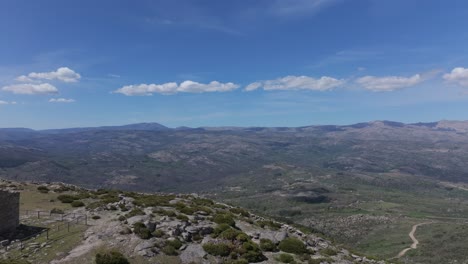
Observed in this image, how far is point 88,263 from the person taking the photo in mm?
31625

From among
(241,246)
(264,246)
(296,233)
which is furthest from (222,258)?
(296,233)

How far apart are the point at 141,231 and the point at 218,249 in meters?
7.83

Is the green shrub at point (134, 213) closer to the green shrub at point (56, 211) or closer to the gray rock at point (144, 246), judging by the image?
the gray rock at point (144, 246)

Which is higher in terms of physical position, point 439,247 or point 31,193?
point 31,193

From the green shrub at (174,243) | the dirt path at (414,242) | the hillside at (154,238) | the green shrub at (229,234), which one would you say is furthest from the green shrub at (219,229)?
the dirt path at (414,242)

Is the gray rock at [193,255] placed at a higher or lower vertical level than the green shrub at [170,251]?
lower

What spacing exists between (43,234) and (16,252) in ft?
16.1

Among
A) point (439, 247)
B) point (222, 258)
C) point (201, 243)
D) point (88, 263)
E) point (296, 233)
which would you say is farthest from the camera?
point (439, 247)

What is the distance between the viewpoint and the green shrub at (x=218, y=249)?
117 feet

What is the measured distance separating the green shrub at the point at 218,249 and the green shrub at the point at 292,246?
6.51 m

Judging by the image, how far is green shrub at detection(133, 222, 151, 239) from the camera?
36662 mm

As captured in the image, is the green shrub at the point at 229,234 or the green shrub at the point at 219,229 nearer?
the green shrub at the point at 229,234

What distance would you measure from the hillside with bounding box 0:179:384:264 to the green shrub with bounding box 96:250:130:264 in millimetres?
1183

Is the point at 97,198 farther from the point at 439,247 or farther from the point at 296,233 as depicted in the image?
the point at 439,247
